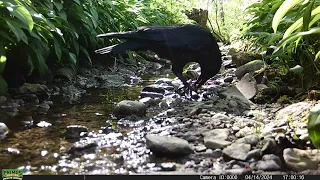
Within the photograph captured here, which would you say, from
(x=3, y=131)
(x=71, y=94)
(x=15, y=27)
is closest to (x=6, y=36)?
(x=15, y=27)

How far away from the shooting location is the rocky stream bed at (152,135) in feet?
5.62

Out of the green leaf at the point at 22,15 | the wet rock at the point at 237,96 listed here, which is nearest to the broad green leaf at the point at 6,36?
the green leaf at the point at 22,15

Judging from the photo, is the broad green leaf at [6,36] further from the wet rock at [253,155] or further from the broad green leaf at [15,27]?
the wet rock at [253,155]

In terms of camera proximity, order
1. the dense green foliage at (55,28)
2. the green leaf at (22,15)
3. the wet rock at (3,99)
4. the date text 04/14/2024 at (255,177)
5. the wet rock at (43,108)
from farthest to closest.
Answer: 1. the wet rock at (3,99)
2. the wet rock at (43,108)
3. the dense green foliage at (55,28)
4. the green leaf at (22,15)
5. the date text 04/14/2024 at (255,177)

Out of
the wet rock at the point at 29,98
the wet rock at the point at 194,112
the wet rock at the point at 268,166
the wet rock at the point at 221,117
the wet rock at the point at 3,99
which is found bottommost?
the wet rock at the point at 268,166

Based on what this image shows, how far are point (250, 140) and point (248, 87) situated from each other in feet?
5.16

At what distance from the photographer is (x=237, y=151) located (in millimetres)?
1825

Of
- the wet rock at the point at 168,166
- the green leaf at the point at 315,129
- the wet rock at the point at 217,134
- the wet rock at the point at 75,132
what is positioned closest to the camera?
the green leaf at the point at 315,129

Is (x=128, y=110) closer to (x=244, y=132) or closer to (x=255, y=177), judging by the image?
(x=244, y=132)

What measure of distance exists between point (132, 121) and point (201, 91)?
153cm

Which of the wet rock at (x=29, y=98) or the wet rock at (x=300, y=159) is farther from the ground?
the wet rock at (x=29, y=98)

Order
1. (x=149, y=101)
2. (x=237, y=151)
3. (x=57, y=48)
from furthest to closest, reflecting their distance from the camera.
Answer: (x=57, y=48), (x=149, y=101), (x=237, y=151)

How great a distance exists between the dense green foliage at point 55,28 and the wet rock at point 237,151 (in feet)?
5.36

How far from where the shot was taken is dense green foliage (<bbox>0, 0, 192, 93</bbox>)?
9.07ft
